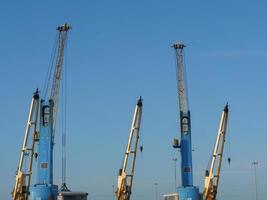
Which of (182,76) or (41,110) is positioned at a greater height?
(182,76)

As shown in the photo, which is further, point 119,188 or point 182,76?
point 182,76

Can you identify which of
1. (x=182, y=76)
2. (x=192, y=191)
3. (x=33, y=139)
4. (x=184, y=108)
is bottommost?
(x=192, y=191)

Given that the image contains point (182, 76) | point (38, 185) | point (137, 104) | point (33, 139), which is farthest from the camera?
point (182, 76)

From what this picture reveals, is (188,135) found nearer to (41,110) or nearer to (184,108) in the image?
(184,108)

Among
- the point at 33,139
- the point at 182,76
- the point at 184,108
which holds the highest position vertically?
the point at 182,76

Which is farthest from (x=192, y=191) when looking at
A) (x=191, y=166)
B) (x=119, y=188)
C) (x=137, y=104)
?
(x=137, y=104)

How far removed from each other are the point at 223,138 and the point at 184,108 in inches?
454

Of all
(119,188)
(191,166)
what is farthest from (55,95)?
(191,166)

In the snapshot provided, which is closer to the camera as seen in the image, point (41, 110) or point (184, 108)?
point (41, 110)

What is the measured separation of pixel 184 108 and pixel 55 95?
3021cm

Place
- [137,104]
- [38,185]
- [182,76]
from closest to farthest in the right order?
[38,185]
[137,104]
[182,76]

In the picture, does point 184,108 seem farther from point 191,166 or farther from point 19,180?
point 19,180

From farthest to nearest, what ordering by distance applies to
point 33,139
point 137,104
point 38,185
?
1. point 137,104
2. point 33,139
3. point 38,185

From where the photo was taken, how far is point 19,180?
364ft
